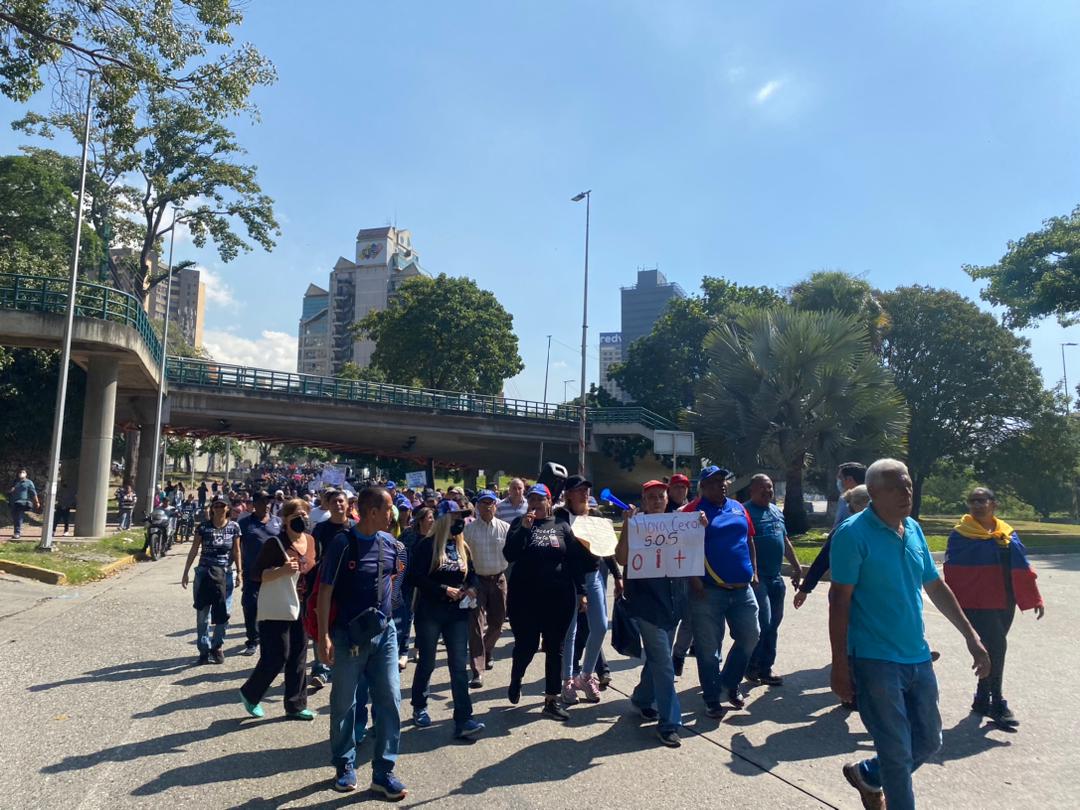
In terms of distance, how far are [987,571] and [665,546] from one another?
2.49 m

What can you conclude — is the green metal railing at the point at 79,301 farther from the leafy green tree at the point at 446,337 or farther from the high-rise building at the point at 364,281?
the high-rise building at the point at 364,281

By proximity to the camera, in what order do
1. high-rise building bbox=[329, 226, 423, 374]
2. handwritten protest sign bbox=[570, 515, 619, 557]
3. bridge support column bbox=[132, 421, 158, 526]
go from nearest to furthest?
handwritten protest sign bbox=[570, 515, 619, 557] < bridge support column bbox=[132, 421, 158, 526] < high-rise building bbox=[329, 226, 423, 374]

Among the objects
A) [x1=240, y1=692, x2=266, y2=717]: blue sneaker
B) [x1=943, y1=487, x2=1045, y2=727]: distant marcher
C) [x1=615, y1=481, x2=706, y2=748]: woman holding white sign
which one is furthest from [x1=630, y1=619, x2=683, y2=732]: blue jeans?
[x1=240, y1=692, x2=266, y2=717]: blue sneaker

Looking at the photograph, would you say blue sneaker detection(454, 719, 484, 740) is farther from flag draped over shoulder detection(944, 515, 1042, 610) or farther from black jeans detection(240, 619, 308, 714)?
flag draped over shoulder detection(944, 515, 1042, 610)

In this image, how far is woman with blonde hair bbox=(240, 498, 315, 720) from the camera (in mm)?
5840

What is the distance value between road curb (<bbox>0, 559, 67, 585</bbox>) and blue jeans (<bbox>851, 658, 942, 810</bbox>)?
45.2 feet

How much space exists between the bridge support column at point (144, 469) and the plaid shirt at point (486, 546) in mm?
25391

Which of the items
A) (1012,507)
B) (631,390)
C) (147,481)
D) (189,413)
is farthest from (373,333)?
(1012,507)

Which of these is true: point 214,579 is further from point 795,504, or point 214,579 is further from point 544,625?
point 795,504

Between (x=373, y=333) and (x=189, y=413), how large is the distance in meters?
23.3

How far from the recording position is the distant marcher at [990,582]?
5887mm

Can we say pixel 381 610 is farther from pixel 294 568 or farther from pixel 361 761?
pixel 294 568

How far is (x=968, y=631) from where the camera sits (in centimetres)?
390

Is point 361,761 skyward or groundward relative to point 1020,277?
groundward
